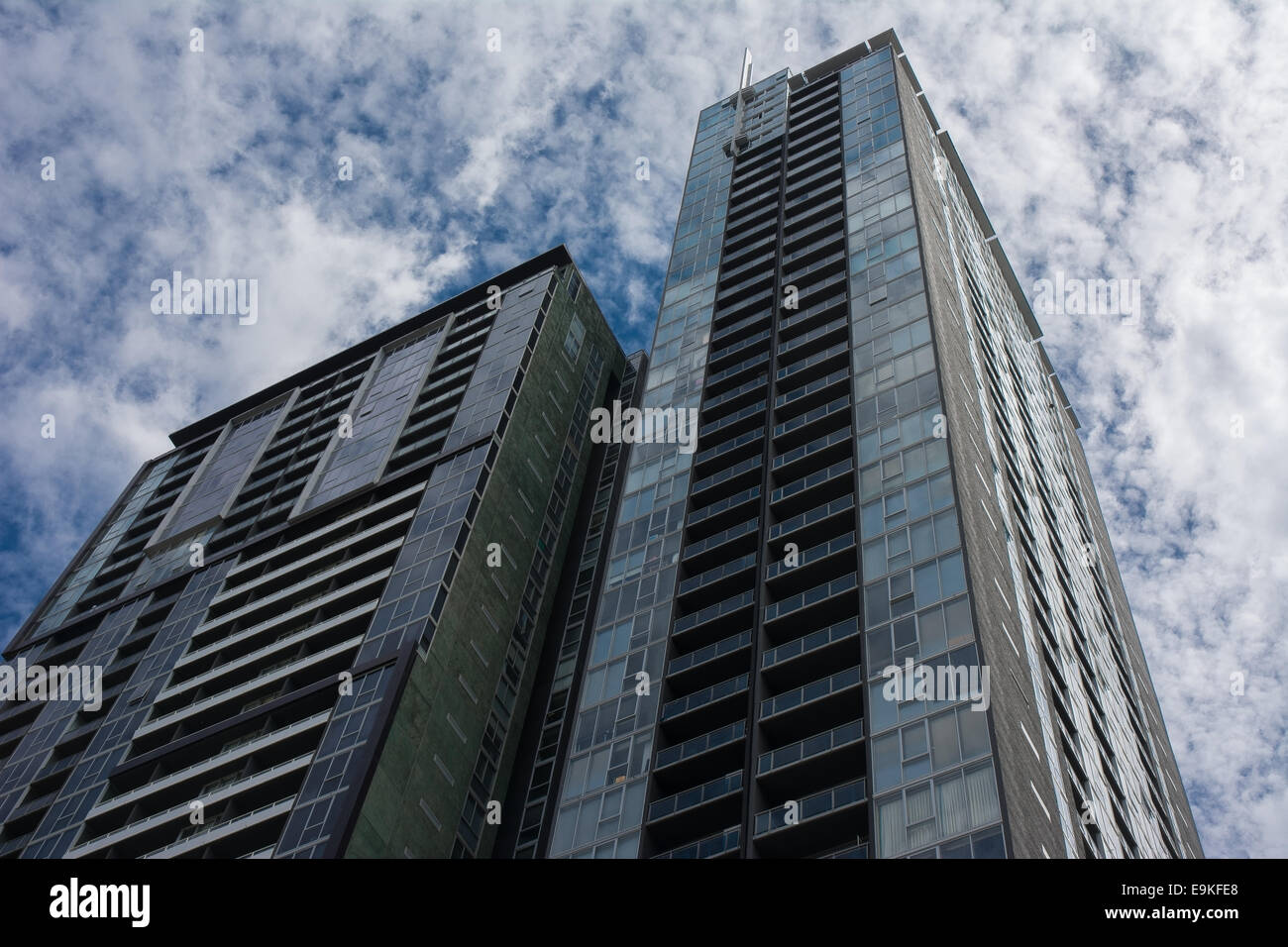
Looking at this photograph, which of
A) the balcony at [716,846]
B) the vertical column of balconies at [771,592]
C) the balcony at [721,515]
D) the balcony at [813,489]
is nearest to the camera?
the balcony at [716,846]

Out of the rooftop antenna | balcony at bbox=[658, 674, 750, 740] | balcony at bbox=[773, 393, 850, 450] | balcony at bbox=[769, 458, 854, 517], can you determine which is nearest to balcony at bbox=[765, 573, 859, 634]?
balcony at bbox=[658, 674, 750, 740]

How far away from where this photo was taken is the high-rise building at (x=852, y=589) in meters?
43.5

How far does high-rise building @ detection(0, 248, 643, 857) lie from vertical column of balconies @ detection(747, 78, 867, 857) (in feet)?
53.0

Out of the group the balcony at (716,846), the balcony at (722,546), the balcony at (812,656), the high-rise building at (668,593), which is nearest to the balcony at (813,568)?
the high-rise building at (668,593)

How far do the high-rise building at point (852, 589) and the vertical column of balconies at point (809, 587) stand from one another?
0.36 ft

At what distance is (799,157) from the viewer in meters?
95.2

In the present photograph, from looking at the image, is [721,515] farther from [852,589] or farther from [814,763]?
[814,763]

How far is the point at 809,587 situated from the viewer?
54406 millimetres

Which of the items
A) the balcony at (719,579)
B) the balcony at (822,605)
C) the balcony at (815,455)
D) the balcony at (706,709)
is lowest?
the balcony at (706,709)

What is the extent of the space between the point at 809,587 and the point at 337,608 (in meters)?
25.8

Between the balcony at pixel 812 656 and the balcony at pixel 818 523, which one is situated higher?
the balcony at pixel 818 523

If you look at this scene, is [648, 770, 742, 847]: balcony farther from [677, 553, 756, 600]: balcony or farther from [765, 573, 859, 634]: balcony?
[677, 553, 756, 600]: balcony

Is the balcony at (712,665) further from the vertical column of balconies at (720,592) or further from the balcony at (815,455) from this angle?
the balcony at (815,455)
